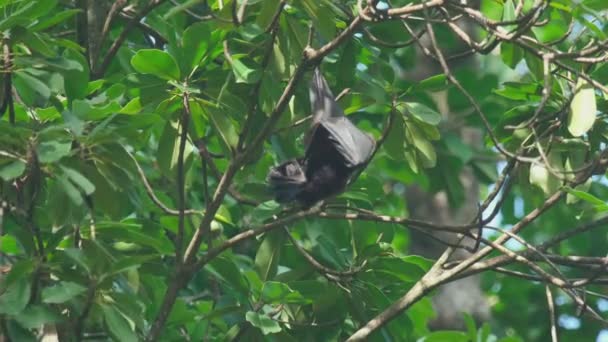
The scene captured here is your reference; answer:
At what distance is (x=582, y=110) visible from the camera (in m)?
4.64

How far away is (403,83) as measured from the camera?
23.4 feet

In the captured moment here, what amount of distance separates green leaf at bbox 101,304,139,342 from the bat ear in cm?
132

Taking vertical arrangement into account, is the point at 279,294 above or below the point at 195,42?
below

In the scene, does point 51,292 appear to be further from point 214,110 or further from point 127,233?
point 214,110

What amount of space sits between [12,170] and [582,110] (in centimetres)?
230

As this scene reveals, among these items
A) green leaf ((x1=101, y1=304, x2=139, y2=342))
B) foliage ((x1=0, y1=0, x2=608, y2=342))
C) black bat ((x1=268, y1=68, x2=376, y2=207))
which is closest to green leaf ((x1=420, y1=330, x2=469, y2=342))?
foliage ((x1=0, y1=0, x2=608, y2=342))

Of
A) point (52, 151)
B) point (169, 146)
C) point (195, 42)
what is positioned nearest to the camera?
point (52, 151)

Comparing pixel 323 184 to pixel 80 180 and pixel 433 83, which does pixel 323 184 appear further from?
pixel 80 180

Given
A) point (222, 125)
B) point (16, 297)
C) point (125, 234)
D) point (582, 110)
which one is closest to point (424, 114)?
point (582, 110)

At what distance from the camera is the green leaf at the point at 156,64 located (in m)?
4.82

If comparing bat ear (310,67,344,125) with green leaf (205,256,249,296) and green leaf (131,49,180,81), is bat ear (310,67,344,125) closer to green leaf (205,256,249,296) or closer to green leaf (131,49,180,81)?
green leaf (131,49,180,81)

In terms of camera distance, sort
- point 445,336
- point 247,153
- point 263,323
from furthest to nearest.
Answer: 1. point 445,336
2. point 263,323
3. point 247,153

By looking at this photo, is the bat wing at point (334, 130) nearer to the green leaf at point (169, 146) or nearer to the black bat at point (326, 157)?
the black bat at point (326, 157)

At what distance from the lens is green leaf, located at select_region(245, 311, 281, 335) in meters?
5.00
